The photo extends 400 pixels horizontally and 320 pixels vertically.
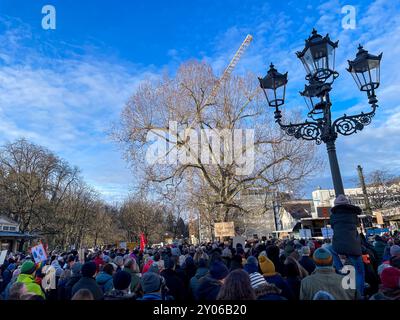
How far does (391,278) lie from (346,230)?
1.17m

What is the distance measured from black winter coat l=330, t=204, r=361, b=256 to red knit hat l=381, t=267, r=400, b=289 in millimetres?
995

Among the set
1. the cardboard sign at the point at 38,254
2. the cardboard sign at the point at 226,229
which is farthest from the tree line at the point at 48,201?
the cardboard sign at the point at 38,254

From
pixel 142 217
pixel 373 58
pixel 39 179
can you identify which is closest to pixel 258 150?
pixel 373 58

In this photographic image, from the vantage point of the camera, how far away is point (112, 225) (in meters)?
72.6

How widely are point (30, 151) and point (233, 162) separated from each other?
35680mm

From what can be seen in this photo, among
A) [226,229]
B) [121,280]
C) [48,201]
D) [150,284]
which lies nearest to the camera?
[150,284]

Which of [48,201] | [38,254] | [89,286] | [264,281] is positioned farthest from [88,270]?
[48,201]

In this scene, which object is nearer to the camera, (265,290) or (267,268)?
(265,290)

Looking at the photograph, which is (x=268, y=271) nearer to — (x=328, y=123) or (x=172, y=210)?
(x=328, y=123)

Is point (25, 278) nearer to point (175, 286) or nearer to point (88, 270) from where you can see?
point (88, 270)

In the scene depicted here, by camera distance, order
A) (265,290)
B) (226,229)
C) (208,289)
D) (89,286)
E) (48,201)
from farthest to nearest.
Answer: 1. (48,201)
2. (226,229)
3. (89,286)
4. (208,289)
5. (265,290)

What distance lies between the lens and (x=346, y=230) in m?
4.36

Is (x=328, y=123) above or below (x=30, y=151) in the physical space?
below

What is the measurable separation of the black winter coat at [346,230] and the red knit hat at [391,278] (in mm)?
995
